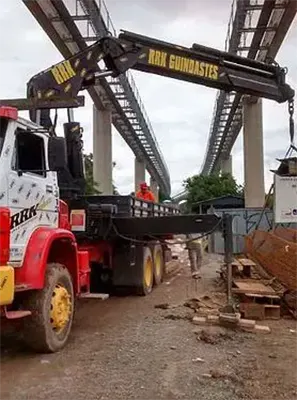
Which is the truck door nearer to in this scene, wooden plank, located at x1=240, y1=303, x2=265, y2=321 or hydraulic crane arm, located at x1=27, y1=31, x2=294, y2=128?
hydraulic crane arm, located at x1=27, y1=31, x2=294, y2=128

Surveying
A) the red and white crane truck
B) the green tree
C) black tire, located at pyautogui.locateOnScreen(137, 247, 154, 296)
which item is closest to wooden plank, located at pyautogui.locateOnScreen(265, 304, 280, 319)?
the red and white crane truck

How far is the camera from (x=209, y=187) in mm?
50906

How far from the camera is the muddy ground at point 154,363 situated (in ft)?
17.5

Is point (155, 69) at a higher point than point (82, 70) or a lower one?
higher

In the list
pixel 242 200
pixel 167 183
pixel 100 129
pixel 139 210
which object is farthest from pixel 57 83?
pixel 167 183

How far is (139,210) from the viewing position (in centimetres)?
1095

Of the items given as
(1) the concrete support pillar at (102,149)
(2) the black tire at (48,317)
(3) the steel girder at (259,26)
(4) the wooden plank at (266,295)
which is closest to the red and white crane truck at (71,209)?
(2) the black tire at (48,317)

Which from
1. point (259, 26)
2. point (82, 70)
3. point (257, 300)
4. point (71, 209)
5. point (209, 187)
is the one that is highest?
point (259, 26)

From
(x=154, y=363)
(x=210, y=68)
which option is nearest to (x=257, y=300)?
(x=154, y=363)

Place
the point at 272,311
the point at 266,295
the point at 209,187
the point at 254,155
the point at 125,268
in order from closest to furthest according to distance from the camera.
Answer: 1. the point at 272,311
2. the point at 266,295
3. the point at 125,268
4. the point at 254,155
5. the point at 209,187

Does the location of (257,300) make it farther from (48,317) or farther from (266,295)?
(48,317)

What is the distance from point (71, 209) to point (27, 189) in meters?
2.86

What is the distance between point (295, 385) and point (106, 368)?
205 cm

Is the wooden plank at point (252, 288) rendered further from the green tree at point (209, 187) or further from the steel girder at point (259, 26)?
the green tree at point (209, 187)
